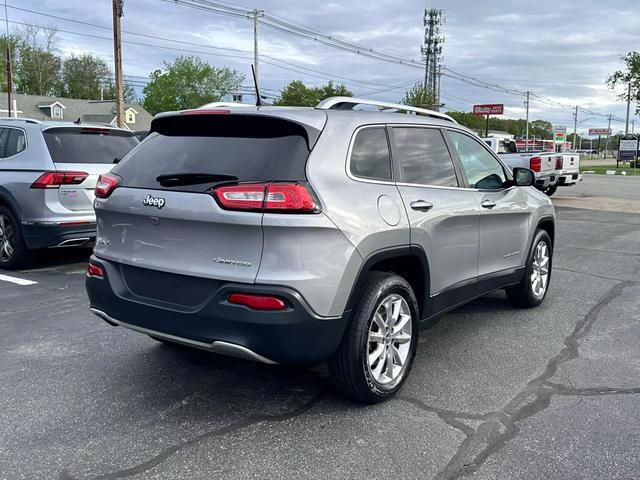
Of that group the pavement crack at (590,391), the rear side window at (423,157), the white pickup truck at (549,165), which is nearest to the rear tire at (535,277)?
the rear side window at (423,157)

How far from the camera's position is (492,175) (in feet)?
16.6

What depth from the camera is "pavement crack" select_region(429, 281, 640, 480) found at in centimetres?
295

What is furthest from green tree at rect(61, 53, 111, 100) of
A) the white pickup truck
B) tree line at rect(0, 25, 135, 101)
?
the white pickup truck

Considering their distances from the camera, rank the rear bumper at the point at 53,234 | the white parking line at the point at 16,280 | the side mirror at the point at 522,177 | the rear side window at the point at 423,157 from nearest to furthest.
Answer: the rear side window at the point at 423,157 < the side mirror at the point at 522,177 < the white parking line at the point at 16,280 < the rear bumper at the point at 53,234

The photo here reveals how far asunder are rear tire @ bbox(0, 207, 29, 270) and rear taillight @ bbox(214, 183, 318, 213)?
509cm

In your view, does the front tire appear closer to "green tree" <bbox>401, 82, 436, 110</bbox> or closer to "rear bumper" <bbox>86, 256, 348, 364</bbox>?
"rear bumper" <bbox>86, 256, 348, 364</bbox>

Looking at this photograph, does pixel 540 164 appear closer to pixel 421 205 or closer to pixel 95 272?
pixel 421 205

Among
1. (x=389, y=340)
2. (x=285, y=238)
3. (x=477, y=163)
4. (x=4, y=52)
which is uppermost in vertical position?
(x=4, y=52)

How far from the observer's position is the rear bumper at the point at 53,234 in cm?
695

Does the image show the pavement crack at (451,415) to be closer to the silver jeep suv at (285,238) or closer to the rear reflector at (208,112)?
the silver jeep suv at (285,238)

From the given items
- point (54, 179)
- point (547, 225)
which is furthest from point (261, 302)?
point (54, 179)

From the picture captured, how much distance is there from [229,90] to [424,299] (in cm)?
8011

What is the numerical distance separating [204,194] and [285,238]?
0.53 metres

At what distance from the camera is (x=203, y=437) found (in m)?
3.19
